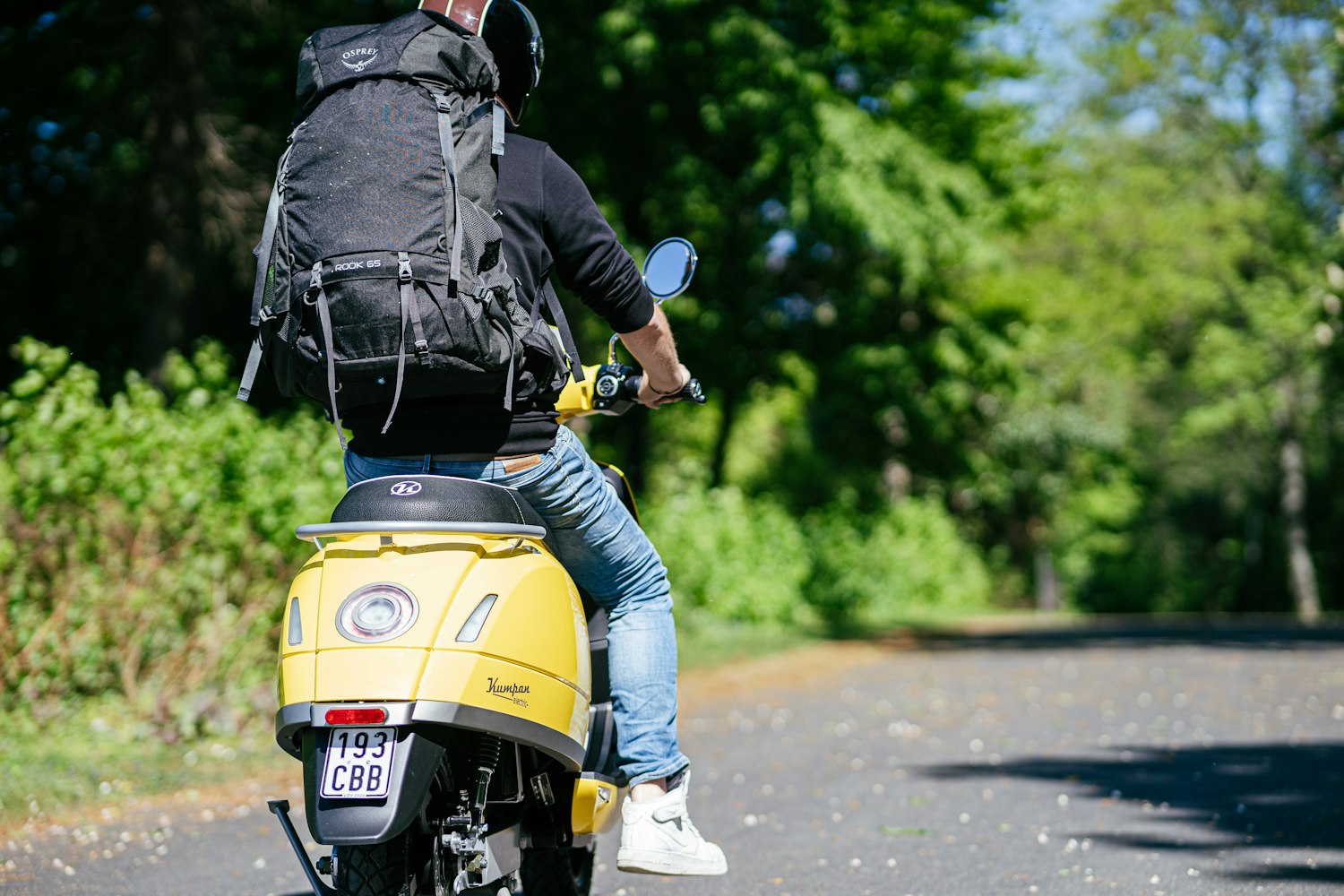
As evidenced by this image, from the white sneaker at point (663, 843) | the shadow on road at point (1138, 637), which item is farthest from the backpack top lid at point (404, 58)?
the shadow on road at point (1138, 637)

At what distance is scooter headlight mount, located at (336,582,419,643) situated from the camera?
2420mm

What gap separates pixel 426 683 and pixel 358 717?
0.13 m

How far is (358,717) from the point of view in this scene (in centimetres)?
236

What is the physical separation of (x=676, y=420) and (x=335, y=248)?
2826 centimetres

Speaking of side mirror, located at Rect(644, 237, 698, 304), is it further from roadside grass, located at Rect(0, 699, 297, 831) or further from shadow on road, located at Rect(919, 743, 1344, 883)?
roadside grass, located at Rect(0, 699, 297, 831)

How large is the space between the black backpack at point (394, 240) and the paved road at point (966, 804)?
2220 millimetres

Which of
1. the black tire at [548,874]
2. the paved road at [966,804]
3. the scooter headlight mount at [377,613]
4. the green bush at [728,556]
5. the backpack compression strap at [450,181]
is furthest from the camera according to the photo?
the green bush at [728,556]

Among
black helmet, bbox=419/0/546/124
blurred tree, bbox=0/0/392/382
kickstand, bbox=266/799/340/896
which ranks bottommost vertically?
kickstand, bbox=266/799/340/896

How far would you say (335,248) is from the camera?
100 inches

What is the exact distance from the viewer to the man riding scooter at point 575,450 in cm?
274

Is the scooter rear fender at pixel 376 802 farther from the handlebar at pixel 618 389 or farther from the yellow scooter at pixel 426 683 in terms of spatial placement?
the handlebar at pixel 618 389

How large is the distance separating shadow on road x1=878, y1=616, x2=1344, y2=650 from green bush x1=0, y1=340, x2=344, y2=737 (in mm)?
9633

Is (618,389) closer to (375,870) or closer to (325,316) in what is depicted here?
(325,316)

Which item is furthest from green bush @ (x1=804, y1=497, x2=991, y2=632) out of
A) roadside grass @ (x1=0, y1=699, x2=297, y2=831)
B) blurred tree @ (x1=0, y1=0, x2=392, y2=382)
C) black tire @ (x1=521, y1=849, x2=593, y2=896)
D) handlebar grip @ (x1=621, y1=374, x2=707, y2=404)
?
handlebar grip @ (x1=621, y1=374, x2=707, y2=404)
